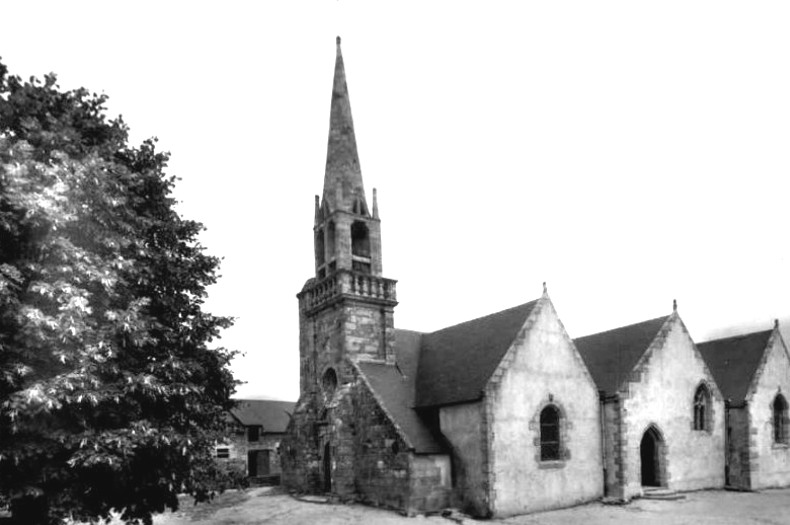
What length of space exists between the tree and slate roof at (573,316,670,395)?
1856 centimetres

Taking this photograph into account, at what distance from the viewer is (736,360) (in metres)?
32.4

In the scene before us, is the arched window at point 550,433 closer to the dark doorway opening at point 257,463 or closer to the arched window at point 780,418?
the arched window at point 780,418

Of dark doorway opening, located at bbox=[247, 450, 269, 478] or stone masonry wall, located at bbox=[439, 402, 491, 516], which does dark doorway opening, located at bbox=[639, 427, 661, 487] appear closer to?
stone masonry wall, located at bbox=[439, 402, 491, 516]

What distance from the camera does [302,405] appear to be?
29328mm

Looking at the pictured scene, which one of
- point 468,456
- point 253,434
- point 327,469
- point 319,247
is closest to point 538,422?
point 468,456

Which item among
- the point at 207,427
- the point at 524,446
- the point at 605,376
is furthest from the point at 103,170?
the point at 605,376

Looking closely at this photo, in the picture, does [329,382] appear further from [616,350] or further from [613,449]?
[616,350]

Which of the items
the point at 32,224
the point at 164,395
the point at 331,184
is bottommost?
the point at 164,395

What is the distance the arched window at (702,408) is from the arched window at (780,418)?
4.82 m

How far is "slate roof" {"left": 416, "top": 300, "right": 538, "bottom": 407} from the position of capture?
920 inches

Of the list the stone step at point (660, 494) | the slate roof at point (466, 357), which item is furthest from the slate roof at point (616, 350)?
the slate roof at point (466, 357)

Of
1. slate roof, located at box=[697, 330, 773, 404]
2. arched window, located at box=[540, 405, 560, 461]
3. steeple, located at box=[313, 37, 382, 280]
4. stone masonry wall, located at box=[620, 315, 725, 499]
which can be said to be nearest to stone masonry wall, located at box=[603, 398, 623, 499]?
stone masonry wall, located at box=[620, 315, 725, 499]

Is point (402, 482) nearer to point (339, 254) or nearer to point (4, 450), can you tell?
point (339, 254)

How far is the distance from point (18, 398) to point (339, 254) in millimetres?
17180
